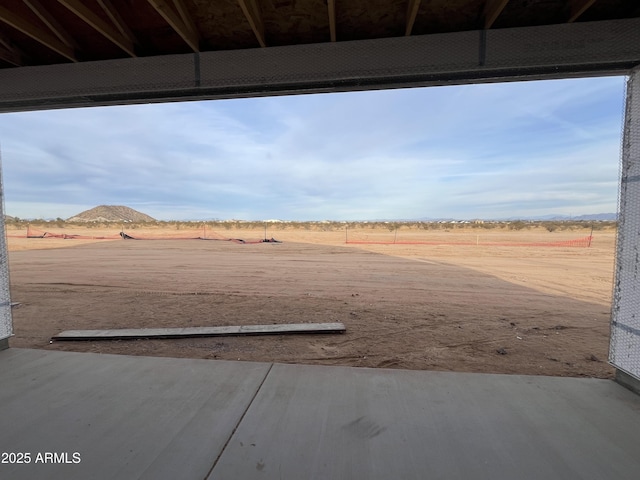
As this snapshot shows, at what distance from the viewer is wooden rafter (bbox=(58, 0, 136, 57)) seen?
3.13m

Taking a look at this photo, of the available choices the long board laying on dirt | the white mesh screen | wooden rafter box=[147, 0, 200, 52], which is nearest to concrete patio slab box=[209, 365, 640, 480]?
the white mesh screen

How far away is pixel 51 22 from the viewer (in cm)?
357

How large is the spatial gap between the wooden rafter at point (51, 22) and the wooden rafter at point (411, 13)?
3.96 metres

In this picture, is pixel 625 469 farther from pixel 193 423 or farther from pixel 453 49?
pixel 453 49

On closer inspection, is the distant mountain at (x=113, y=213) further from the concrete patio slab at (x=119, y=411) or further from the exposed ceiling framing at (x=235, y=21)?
the concrete patio slab at (x=119, y=411)

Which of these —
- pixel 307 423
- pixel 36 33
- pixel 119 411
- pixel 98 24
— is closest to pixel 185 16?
pixel 98 24

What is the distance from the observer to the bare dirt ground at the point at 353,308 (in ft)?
15.5

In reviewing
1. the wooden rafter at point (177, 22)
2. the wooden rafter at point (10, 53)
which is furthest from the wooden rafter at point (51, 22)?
the wooden rafter at point (177, 22)

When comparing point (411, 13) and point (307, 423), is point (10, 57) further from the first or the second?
point (307, 423)

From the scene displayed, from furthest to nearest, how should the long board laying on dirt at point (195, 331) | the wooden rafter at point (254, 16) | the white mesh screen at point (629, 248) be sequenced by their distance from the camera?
the long board laying on dirt at point (195, 331) → the white mesh screen at point (629, 248) → the wooden rafter at point (254, 16)

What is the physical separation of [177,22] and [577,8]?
4.03 meters

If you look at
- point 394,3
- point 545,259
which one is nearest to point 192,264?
point 394,3

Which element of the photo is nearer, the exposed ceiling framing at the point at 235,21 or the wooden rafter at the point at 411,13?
the wooden rafter at the point at 411,13

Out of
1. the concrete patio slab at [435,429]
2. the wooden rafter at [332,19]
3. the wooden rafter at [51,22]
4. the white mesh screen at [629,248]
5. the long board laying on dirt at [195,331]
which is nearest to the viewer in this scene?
the concrete patio slab at [435,429]
